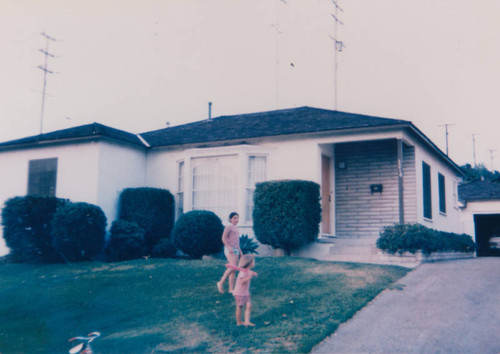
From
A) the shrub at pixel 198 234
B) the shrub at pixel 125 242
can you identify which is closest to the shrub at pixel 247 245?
the shrub at pixel 198 234

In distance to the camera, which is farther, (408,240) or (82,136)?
(82,136)

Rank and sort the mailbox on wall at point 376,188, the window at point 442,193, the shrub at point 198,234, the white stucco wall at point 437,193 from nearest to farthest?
1. the shrub at point 198,234
2. the white stucco wall at point 437,193
3. the mailbox on wall at point 376,188
4. the window at point 442,193

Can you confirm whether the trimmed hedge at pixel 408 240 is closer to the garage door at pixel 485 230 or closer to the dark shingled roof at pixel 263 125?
the dark shingled roof at pixel 263 125

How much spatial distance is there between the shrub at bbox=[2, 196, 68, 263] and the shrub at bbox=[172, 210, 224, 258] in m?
3.24

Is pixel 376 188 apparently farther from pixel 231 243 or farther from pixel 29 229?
pixel 29 229

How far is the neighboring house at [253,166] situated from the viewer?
15.5m

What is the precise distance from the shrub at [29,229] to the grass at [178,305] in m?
1.23

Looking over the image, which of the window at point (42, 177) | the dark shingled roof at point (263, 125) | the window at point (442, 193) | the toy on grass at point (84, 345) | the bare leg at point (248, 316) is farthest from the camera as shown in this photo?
the window at point (442, 193)

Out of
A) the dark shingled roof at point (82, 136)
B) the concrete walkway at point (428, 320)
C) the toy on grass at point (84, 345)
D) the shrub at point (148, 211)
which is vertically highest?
the dark shingled roof at point (82, 136)

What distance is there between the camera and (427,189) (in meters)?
17.2

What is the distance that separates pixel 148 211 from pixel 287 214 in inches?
173

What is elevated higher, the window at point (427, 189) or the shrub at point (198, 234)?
the window at point (427, 189)

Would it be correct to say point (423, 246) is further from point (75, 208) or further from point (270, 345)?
point (75, 208)

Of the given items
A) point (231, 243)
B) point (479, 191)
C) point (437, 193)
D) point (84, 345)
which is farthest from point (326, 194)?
point (479, 191)
